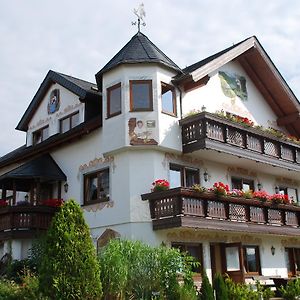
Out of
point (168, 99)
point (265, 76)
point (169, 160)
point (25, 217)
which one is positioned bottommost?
point (25, 217)

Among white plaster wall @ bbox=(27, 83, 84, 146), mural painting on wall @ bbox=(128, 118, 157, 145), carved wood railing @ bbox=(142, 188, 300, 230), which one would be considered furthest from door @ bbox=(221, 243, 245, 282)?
white plaster wall @ bbox=(27, 83, 84, 146)

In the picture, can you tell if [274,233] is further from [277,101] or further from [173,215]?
[277,101]

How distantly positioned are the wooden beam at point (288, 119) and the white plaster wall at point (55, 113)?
10.6m

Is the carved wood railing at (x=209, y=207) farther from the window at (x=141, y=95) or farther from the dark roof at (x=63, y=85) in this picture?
the dark roof at (x=63, y=85)

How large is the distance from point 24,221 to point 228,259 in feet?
27.8

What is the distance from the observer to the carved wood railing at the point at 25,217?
2014 cm

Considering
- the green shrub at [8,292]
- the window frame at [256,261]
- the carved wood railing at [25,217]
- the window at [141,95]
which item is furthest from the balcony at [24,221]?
the window frame at [256,261]

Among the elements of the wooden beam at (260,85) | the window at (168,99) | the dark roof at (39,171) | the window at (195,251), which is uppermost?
the wooden beam at (260,85)

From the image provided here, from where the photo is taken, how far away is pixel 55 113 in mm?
24219

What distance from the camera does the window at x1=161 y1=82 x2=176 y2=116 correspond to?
63.2ft

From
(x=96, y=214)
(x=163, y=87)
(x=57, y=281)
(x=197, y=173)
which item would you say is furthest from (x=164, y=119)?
(x=57, y=281)

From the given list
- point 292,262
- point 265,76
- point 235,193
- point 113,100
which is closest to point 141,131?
point 113,100

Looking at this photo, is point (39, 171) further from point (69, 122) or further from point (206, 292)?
point (206, 292)

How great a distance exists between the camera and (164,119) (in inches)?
743
